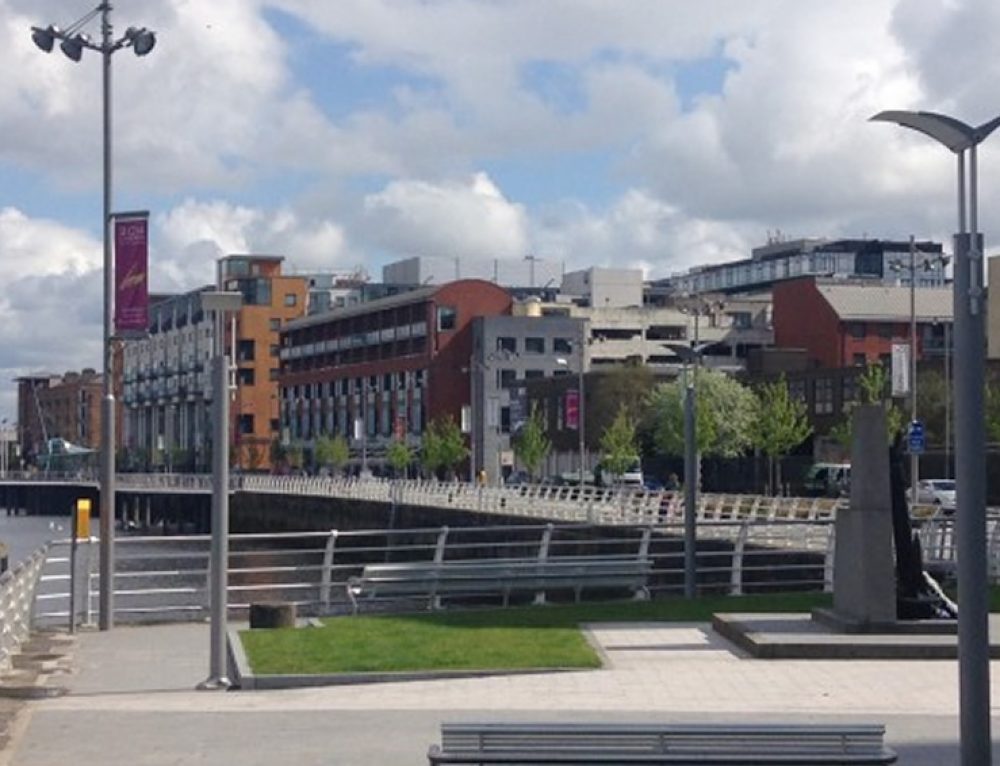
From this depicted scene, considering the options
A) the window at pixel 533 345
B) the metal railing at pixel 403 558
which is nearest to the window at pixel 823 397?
the metal railing at pixel 403 558

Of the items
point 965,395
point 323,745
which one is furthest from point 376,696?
point 965,395

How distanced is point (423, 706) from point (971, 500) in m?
Answer: 8.18

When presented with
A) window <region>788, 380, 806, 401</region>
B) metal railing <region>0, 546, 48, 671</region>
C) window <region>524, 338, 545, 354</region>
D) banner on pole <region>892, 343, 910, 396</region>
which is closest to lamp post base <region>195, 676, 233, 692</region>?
metal railing <region>0, 546, 48, 671</region>

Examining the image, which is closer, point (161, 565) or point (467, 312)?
point (161, 565)

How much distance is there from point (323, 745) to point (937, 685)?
6.65m

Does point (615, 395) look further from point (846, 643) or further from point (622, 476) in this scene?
point (846, 643)

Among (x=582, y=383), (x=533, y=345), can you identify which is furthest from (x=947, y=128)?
(x=533, y=345)

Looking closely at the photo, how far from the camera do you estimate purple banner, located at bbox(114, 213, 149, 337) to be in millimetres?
27297

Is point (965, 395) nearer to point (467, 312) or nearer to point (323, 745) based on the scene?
point (323, 745)

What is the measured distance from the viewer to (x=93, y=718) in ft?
55.8

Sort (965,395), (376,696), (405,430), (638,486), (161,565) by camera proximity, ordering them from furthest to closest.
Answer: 1. (405,430)
2. (638,486)
3. (161,565)
4. (376,696)
5. (965,395)

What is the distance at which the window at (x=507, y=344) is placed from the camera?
13696cm

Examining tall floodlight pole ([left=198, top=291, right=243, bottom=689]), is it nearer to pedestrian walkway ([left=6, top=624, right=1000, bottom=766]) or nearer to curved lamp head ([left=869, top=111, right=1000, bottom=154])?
pedestrian walkway ([left=6, top=624, right=1000, bottom=766])

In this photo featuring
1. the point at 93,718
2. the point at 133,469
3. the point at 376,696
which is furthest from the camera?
the point at 133,469
